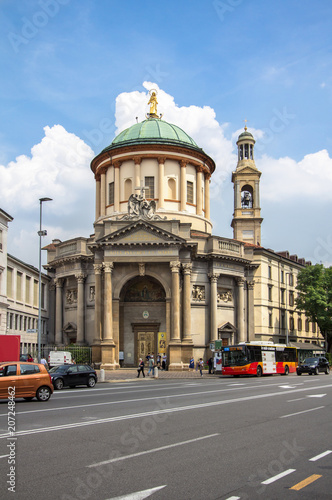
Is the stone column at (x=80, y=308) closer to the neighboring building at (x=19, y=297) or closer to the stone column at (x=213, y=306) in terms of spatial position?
the neighboring building at (x=19, y=297)

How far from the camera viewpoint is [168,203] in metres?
53.7

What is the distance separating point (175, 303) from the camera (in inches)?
1730

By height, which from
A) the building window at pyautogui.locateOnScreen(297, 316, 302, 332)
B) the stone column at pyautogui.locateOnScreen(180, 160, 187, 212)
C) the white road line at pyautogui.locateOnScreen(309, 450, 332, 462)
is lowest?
the white road line at pyautogui.locateOnScreen(309, 450, 332, 462)

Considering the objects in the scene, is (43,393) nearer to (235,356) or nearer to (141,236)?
(235,356)

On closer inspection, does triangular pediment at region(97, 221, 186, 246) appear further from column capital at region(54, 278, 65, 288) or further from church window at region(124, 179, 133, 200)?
church window at region(124, 179, 133, 200)

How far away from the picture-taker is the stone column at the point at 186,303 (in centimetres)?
4422

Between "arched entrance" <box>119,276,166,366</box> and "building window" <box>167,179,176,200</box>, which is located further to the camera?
"building window" <box>167,179,176,200</box>

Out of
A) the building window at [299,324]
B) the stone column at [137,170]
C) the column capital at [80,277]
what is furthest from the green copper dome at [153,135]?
the building window at [299,324]

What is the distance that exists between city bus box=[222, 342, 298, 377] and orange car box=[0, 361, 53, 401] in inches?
848

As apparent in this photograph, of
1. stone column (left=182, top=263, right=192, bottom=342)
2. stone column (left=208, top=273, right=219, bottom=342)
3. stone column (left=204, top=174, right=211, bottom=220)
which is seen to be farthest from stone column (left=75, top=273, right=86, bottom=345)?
stone column (left=204, top=174, right=211, bottom=220)

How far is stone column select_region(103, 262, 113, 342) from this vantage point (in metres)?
43.8

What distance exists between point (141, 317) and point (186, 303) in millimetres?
5361

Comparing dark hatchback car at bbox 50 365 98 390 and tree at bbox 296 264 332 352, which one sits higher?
tree at bbox 296 264 332 352


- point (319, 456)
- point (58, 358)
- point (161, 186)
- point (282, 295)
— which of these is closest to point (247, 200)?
point (282, 295)
